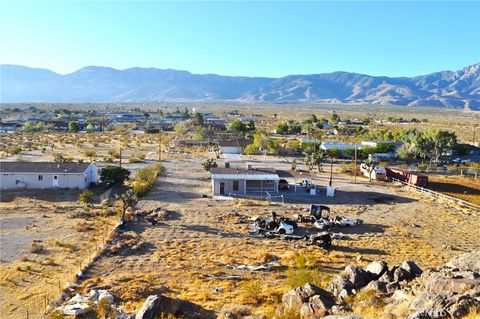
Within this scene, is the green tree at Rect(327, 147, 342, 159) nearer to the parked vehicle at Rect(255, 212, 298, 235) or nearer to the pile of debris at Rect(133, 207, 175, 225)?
the parked vehicle at Rect(255, 212, 298, 235)

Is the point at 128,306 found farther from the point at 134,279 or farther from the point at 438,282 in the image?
→ the point at 438,282

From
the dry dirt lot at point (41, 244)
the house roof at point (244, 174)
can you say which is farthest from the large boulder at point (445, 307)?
the house roof at point (244, 174)

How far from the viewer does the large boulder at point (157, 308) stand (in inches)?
556

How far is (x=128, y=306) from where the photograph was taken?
56.6 ft

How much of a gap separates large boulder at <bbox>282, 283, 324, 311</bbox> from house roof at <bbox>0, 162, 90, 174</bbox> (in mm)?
32017

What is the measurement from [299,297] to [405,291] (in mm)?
3842

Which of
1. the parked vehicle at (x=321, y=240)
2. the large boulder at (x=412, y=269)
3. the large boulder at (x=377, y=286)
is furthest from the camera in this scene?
the parked vehicle at (x=321, y=240)

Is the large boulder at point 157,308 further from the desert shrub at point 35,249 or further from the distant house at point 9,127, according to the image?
the distant house at point 9,127

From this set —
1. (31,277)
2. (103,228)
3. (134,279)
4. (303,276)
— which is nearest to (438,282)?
(303,276)

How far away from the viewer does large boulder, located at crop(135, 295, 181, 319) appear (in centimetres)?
1412

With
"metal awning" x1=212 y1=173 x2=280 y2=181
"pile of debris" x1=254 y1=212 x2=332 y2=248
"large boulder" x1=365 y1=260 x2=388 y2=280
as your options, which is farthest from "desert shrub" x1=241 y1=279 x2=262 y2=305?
"metal awning" x1=212 y1=173 x2=280 y2=181

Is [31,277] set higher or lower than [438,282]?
lower

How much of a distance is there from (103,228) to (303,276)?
54.6 ft

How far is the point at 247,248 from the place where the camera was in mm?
26078
